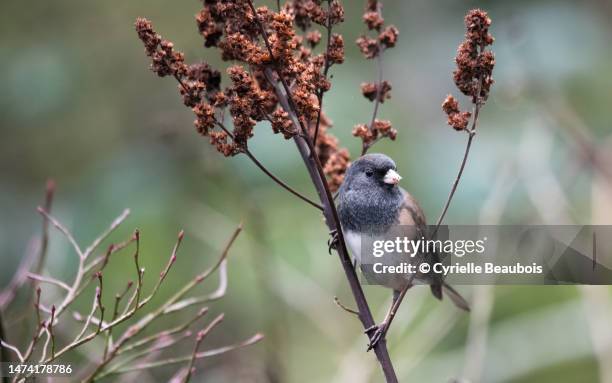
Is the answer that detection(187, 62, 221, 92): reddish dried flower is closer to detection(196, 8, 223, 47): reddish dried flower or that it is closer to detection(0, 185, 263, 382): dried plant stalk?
detection(196, 8, 223, 47): reddish dried flower

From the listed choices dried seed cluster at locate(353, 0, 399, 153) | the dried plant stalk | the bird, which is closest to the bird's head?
the bird

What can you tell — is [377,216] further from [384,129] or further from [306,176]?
[306,176]

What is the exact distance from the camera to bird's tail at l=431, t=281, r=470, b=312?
1.19 meters

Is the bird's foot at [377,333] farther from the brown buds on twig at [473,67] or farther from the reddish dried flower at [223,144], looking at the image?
the reddish dried flower at [223,144]

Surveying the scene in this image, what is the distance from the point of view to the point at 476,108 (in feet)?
2.55

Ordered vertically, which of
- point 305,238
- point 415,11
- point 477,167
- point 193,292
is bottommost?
point 193,292

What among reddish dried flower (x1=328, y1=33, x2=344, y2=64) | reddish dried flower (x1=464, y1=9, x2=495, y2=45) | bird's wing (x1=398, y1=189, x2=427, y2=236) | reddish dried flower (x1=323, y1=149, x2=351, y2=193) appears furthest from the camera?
bird's wing (x1=398, y1=189, x2=427, y2=236)

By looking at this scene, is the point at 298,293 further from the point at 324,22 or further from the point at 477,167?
the point at 324,22

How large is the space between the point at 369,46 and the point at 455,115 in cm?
19

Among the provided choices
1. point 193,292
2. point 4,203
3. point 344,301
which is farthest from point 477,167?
point 4,203

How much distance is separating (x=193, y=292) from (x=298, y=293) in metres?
0.39

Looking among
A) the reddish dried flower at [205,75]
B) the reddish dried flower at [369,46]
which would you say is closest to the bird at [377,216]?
the reddish dried flower at [369,46]

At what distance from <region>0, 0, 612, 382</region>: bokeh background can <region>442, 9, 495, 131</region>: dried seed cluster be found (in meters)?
0.53

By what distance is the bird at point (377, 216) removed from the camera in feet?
3.40
